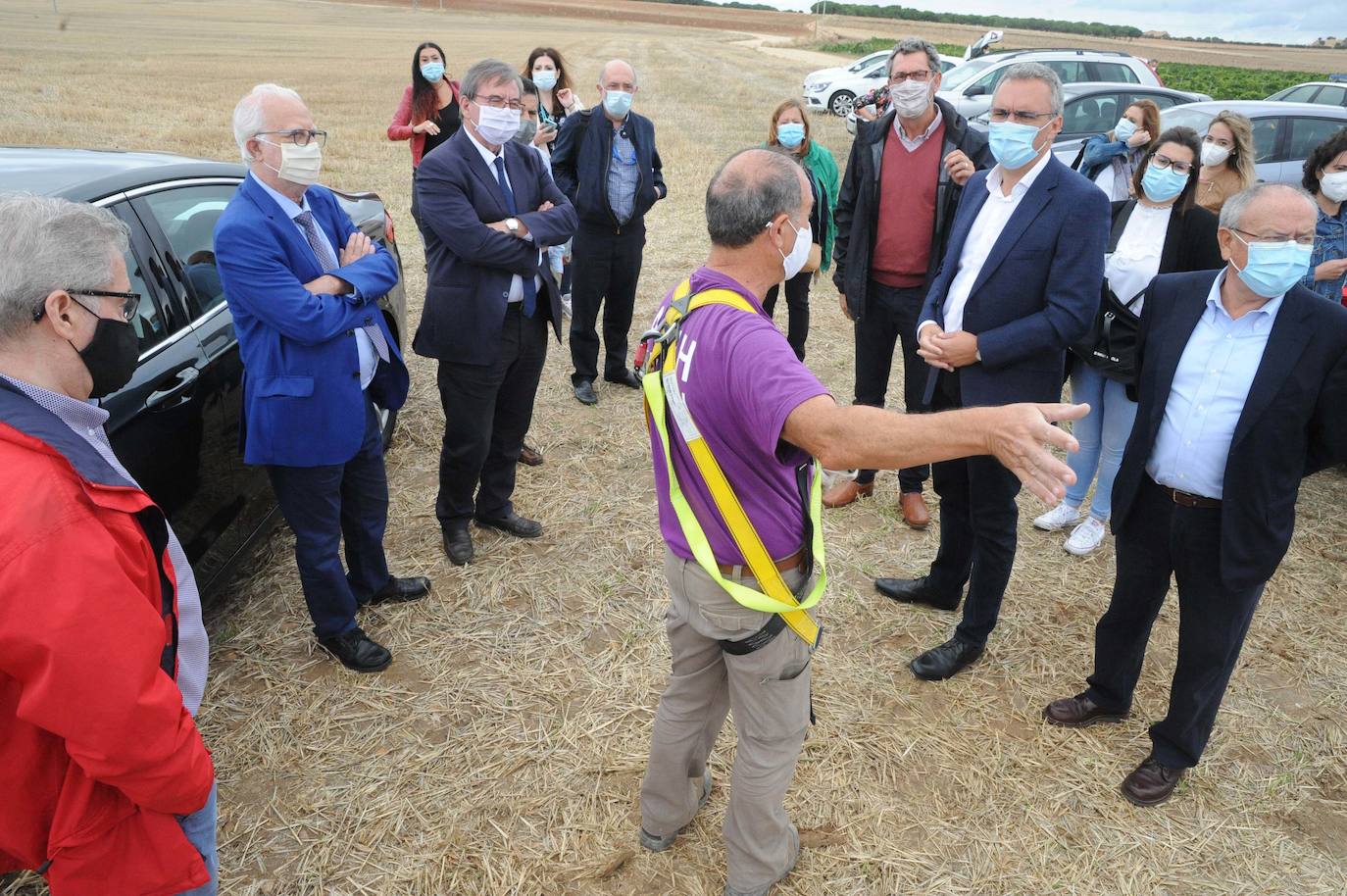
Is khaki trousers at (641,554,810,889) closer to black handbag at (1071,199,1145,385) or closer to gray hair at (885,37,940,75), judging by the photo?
black handbag at (1071,199,1145,385)

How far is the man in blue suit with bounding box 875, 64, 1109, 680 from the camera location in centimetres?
290

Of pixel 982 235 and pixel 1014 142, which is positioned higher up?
pixel 1014 142

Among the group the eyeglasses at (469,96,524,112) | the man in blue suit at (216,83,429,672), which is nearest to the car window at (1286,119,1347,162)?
the eyeglasses at (469,96,524,112)

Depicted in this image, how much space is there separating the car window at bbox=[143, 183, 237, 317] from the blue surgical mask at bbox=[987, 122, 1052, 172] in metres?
2.96

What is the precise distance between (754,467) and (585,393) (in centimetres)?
386

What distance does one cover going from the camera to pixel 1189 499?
104 inches

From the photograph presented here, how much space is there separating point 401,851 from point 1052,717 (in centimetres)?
236

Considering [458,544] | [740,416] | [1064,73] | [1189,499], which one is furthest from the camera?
[1064,73]

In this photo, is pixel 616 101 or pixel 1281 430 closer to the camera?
pixel 1281 430

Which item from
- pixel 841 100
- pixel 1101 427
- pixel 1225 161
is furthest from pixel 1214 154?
pixel 841 100

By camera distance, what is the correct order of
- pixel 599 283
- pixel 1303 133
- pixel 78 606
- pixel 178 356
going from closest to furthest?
pixel 78 606 < pixel 178 356 < pixel 599 283 < pixel 1303 133

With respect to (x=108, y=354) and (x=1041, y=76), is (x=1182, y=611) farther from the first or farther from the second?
(x=108, y=354)

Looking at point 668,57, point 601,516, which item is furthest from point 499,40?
point 601,516

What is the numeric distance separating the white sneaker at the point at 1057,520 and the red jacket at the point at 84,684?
4048mm
